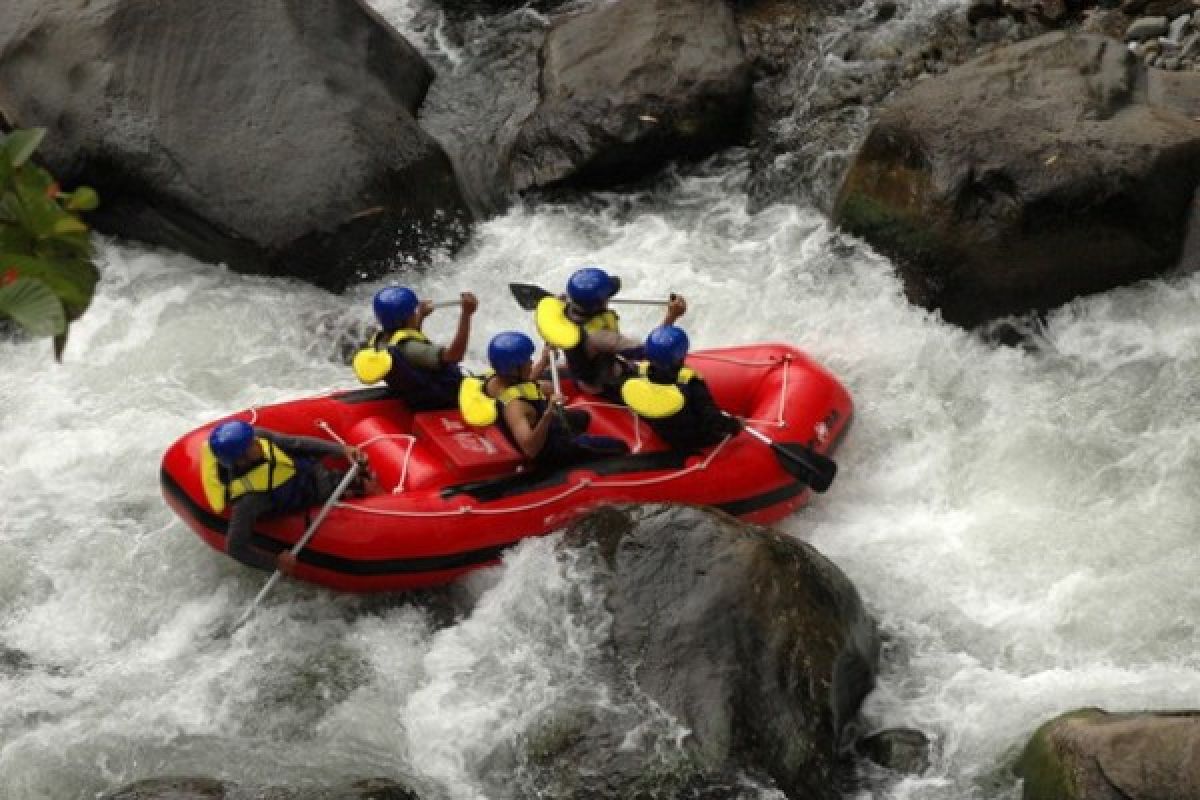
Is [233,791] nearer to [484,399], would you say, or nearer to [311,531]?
[311,531]

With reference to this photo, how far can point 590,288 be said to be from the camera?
24.9 ft

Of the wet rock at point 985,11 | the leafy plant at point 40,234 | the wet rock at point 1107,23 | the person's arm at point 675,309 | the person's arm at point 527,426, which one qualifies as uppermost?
the leafy plant at point 40,234

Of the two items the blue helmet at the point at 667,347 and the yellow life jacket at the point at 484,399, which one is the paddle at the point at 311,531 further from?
the blue helmet at the point at 667,347

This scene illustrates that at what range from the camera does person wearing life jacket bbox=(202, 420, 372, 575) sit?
657 cm

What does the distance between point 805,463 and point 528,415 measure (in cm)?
137

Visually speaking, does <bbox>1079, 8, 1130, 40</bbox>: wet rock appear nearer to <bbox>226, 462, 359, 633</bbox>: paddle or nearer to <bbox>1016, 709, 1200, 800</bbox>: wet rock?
<bbox>1016, 709, 1200, 800</bbox>: wet rock

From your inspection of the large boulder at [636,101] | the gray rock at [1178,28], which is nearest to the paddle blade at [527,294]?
the large boulder at [636,101]

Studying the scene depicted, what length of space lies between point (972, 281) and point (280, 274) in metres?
4.22

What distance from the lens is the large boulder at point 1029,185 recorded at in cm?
817

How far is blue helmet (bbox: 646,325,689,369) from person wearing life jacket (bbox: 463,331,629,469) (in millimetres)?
504

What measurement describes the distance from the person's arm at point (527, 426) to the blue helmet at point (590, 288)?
0.78m

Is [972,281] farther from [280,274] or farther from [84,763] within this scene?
[84,763]

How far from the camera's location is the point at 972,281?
27.5ft

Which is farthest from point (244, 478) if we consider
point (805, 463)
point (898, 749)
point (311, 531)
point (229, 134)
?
point (229, 134)
